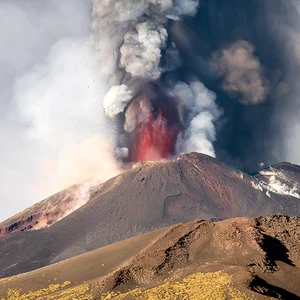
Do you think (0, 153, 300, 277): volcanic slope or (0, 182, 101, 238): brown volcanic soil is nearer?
(0, 153, 300, 277): volcanic slope

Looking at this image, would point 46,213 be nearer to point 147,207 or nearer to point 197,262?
point 147,207

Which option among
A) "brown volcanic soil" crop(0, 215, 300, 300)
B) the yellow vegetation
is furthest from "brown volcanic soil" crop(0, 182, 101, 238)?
the yellow vegetation

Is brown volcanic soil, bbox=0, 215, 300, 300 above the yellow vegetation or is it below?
above

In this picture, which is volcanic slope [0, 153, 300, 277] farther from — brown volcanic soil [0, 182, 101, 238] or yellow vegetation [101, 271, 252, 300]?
yellow vegetation [101, 271, 252, 300]

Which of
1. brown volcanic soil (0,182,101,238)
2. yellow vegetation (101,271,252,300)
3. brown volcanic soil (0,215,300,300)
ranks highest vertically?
brown volcanic soil (0,182,101,238)

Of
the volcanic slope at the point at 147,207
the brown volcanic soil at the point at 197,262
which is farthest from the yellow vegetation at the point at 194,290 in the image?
the volcanic slope at the point at 147,207
